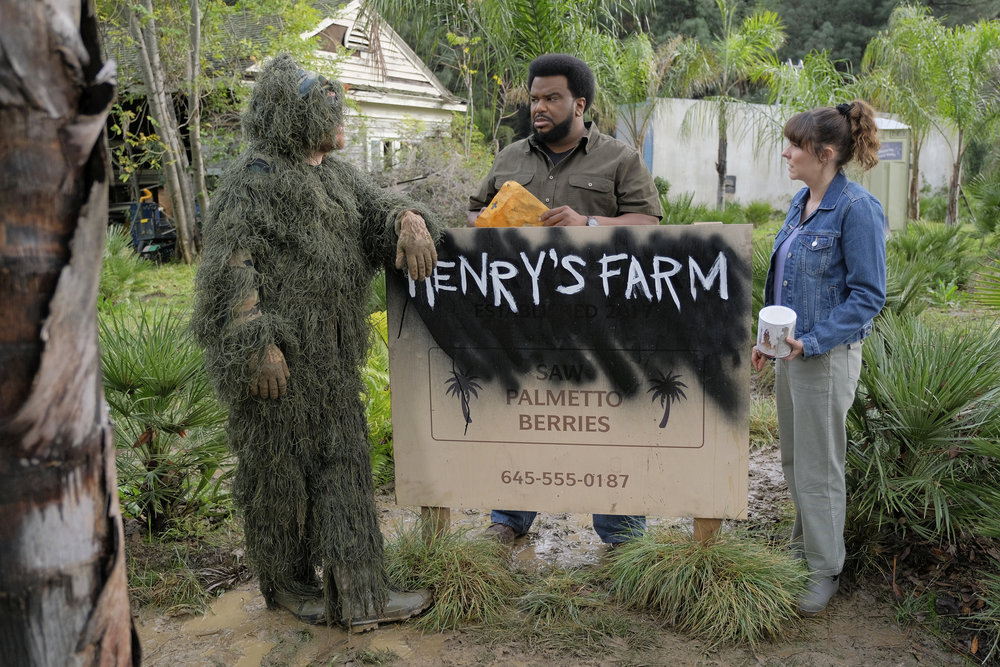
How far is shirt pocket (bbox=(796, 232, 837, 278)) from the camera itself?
2893mm

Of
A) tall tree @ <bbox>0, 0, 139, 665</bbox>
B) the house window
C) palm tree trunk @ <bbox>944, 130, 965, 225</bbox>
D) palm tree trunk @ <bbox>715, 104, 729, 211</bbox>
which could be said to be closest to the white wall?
palm tree trunk @ <bbox>715, 104, 729, 211</bbox>

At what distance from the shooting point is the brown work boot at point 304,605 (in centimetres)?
309

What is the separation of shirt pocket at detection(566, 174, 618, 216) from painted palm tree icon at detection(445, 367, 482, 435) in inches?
36.5

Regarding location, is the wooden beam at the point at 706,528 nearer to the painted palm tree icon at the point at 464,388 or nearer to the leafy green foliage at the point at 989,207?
the painted palm tree icon at the point at 464,388

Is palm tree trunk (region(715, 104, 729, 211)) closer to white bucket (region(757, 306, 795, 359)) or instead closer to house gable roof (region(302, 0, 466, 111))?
house gable roof (region(302, 0, 466, 111))

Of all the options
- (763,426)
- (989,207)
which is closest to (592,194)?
(763,426)

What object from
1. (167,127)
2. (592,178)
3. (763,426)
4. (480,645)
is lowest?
(480,645)

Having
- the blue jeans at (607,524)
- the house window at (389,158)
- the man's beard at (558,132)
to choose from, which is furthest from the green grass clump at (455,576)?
the house window at (389,158)

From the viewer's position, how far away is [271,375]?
2762 mm

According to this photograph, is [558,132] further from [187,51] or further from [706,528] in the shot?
[187,51]

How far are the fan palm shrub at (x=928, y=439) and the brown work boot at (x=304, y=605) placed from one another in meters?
2.17

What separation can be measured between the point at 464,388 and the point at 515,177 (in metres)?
1.05

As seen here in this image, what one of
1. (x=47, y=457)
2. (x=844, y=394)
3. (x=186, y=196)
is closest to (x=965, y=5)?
(x=186, y=196)

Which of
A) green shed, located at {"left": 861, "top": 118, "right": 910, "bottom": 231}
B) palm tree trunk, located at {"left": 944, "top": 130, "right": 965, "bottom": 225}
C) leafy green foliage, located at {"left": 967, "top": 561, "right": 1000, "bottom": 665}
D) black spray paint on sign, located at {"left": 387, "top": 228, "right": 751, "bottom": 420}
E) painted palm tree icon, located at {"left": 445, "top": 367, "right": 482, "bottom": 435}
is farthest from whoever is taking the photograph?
palm tree trunk, located at {"left": 944, "top": 130, "right": 965, "bottom": 225}
